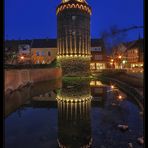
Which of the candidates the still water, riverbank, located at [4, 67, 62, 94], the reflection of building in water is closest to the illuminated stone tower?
riverbank, located at [4, 67, 62, 94]

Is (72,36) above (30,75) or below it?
above

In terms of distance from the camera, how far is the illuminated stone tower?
35375 mm

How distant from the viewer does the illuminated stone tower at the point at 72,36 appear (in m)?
35.4

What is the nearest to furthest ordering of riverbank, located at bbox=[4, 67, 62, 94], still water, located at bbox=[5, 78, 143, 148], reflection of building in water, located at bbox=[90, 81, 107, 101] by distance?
1. still water, located at bbox=[5, 78, 143, 148]
2. reflection of building in water, located at bbox=[90, 81, 107, 101]
3. riverbank, located at bbox=[4, 67, 62, 94]

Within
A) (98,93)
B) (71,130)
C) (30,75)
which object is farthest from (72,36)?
(71,130)

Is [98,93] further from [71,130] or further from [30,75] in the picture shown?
[30,75]

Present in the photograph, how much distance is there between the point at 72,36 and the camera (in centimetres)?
3559

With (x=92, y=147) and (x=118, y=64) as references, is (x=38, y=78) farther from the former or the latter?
(x=118, y=64)

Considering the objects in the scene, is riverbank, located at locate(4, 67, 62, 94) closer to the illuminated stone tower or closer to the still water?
the illuminated stone tower

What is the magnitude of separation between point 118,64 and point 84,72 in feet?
66.0

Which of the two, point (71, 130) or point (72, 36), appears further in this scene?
point (72, 36)

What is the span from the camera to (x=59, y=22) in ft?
121

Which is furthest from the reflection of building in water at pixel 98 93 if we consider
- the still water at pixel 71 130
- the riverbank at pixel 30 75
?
the riverbank at pixel 30 75
